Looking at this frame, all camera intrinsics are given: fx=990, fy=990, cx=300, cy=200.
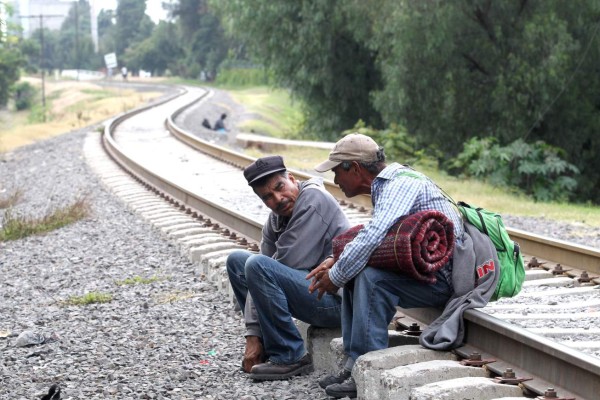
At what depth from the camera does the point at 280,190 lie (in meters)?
5.34

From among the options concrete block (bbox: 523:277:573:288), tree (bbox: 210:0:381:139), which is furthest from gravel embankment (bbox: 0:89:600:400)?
tree (bbox: 210:0:381:139)

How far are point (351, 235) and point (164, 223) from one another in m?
6.18

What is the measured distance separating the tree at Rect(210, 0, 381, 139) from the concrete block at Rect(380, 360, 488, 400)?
23777 millimetres

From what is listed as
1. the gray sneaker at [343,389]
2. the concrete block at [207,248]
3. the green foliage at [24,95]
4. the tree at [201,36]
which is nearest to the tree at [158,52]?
the tree at [201,36]

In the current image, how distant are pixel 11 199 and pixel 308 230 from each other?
10.9 meters

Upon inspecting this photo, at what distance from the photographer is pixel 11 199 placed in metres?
15.3

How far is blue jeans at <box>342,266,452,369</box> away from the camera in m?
4.68

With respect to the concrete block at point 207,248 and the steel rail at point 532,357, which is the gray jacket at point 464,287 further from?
the concrete block at point 207,248

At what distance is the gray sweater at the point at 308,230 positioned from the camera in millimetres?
5367

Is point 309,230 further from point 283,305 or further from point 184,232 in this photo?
point 184,232

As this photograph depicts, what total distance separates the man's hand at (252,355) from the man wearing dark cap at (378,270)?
59 cm

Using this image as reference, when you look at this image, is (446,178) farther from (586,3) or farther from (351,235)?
(351,235)

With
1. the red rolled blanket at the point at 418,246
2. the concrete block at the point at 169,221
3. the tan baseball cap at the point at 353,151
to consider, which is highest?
the tan baseball cap at the point at 353,151

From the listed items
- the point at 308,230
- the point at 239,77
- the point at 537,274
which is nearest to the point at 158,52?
the point at 239,77
